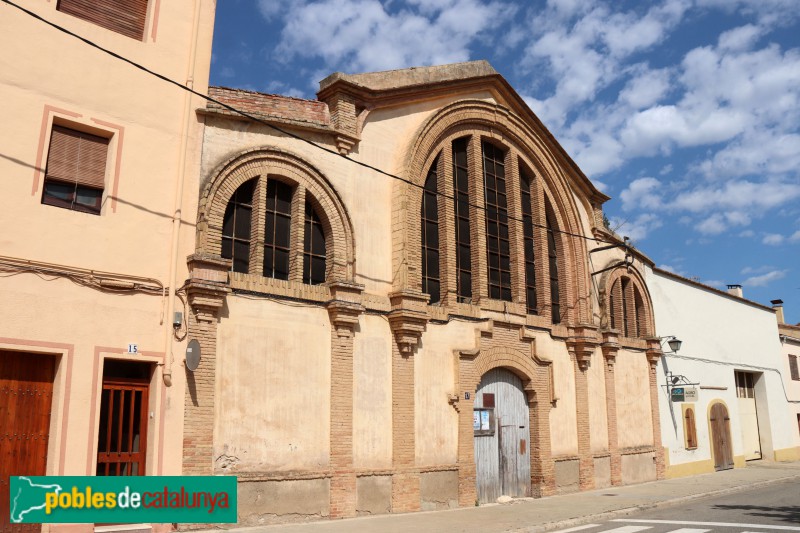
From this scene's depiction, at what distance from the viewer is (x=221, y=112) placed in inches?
463

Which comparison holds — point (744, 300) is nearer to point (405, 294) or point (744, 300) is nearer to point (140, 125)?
point (405, 294)

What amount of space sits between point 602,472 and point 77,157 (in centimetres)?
1518

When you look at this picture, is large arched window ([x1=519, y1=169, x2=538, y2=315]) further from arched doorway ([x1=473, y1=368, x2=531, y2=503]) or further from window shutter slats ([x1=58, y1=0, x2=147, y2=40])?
window shutter slats ([x1=58, y1=0, x2=147, y2=40])

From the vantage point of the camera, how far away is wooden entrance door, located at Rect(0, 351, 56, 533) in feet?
30.0

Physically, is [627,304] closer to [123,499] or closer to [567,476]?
[567,476]

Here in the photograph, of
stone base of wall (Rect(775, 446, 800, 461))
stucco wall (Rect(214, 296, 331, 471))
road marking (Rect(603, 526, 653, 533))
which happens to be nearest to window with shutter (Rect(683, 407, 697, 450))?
stone base of wall (Rect(775, 446, 800, 461))

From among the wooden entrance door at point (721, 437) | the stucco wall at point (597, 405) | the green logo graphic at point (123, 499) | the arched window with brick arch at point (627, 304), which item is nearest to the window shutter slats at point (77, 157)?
the green logo graphic at point (123, 499)

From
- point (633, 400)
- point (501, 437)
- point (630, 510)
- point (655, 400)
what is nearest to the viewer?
point (630, 510)

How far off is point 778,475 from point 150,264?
792 inches

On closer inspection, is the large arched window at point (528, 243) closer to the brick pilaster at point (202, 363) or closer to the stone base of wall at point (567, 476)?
the stone base of wall at point (567, 476)

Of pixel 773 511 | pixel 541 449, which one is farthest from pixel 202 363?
pixel 773 511

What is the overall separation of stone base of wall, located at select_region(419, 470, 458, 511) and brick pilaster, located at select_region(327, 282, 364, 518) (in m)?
1.89

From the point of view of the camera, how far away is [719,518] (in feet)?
40.4

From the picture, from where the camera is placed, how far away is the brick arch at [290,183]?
1138cm
